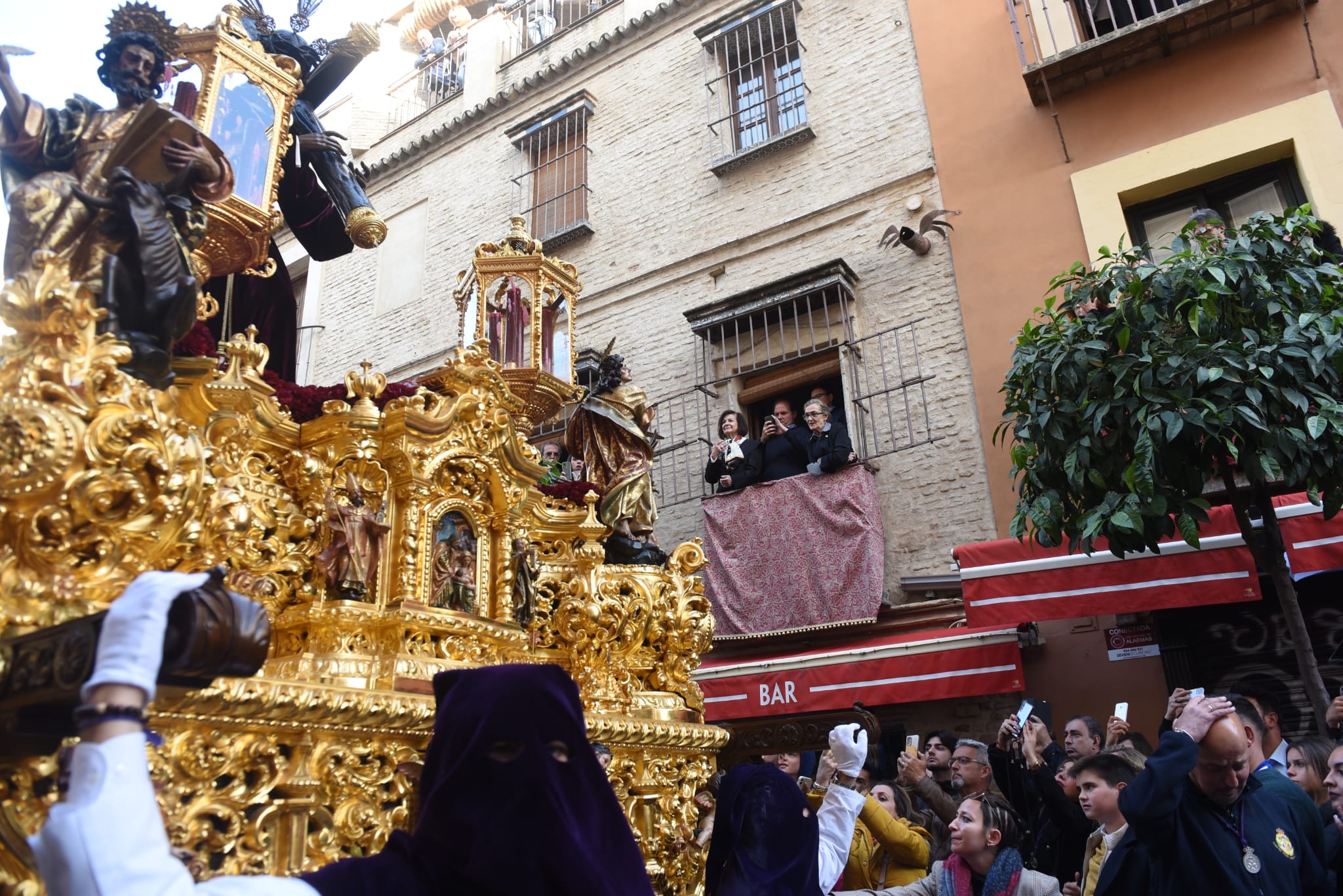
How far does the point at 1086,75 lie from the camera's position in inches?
358

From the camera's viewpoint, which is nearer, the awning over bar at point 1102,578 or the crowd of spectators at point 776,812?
the crowd of spectators at point 776,812

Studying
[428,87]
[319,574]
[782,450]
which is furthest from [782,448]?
[428,87]

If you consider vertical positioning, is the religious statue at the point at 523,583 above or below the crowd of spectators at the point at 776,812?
above

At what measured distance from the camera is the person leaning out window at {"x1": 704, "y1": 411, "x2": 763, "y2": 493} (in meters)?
9.54

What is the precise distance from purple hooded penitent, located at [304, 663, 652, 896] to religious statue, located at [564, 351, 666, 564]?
267 cm

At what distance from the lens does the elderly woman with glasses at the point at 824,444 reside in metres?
9.02

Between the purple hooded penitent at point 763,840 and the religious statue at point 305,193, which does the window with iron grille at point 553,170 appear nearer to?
the religious statue at point 305,193

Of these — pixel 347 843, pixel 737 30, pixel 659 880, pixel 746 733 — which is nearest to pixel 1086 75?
pixel 737 30

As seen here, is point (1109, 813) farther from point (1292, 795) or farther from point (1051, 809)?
point (1051, 809)

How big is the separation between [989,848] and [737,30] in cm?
1037

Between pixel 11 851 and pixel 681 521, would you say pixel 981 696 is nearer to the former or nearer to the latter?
pixel 681 521

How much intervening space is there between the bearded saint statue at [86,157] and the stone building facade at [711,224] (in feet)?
23.1

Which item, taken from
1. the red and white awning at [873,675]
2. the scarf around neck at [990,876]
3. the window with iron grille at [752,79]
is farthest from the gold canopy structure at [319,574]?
the window with iron grille at [752,79]

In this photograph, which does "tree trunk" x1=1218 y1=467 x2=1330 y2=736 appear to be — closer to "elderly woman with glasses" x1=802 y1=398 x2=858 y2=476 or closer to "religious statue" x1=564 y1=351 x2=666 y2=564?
"religious statue" x1=564 y1=351 x2=666 y2=564
